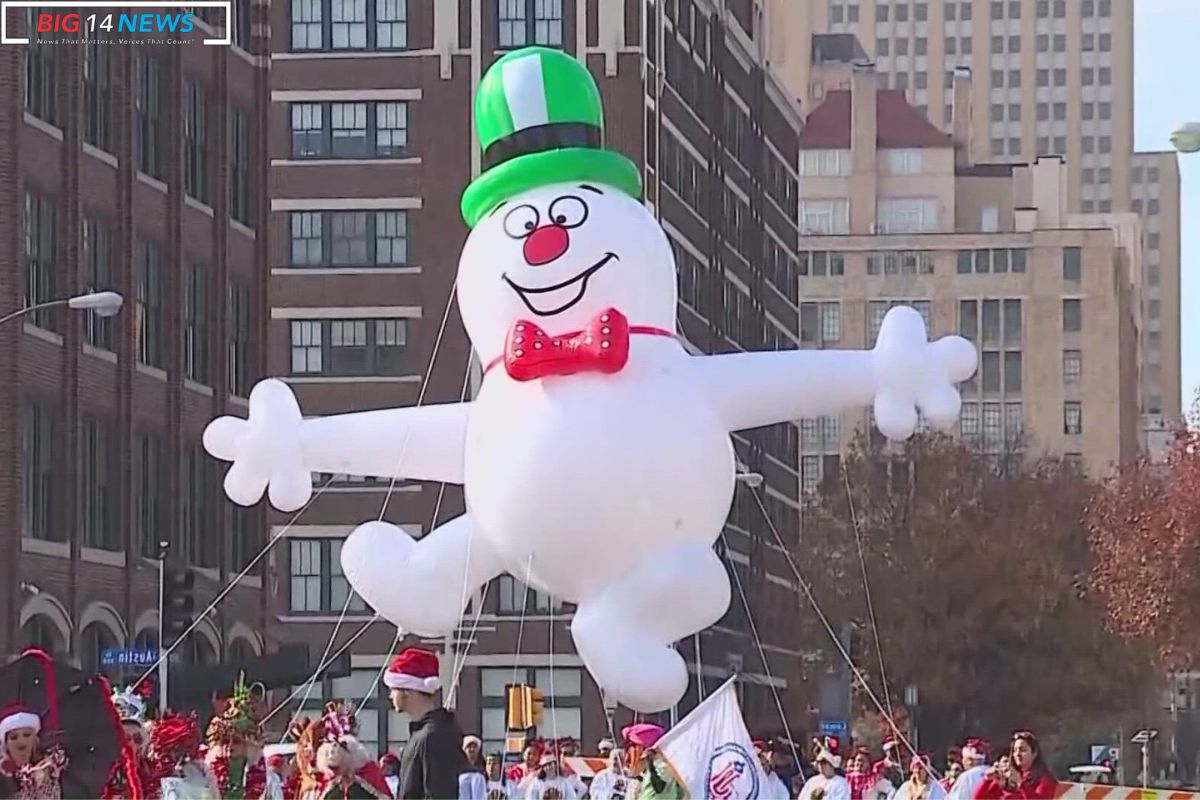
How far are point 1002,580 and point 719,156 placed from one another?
1613 cm

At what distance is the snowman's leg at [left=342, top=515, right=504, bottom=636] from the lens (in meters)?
12.9

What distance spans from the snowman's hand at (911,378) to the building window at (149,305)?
28.2 m

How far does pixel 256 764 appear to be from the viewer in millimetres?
13359

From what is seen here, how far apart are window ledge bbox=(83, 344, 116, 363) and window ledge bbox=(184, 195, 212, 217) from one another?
14.0ft

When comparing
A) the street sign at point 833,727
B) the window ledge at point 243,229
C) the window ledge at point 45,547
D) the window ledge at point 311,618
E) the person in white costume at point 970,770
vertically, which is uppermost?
the window ledge at point 243,229

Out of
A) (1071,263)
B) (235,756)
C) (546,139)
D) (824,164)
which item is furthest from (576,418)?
(824,164)

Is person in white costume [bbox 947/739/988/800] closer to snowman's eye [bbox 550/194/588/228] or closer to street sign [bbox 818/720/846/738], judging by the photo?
snowman's eye [bbox 550/194/588/228]

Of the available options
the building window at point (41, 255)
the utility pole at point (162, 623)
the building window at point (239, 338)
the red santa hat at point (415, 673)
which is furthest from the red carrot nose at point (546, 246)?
the building window at point (239, 338)

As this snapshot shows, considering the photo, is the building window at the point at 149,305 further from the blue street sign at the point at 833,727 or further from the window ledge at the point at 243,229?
the blue street sign at the point at 833,727

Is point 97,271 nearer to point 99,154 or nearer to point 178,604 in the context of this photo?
point 99,154

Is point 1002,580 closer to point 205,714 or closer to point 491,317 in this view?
→ point 205,714

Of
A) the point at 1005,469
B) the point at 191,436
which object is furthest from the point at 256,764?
the point at 1005,469

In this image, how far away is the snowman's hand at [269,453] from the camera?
13219 millimetres

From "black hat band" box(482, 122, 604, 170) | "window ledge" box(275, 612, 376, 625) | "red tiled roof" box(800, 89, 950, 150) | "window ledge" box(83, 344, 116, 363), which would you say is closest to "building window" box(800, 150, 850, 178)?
"red tiled roof" box(800, 89, 950, 150)
